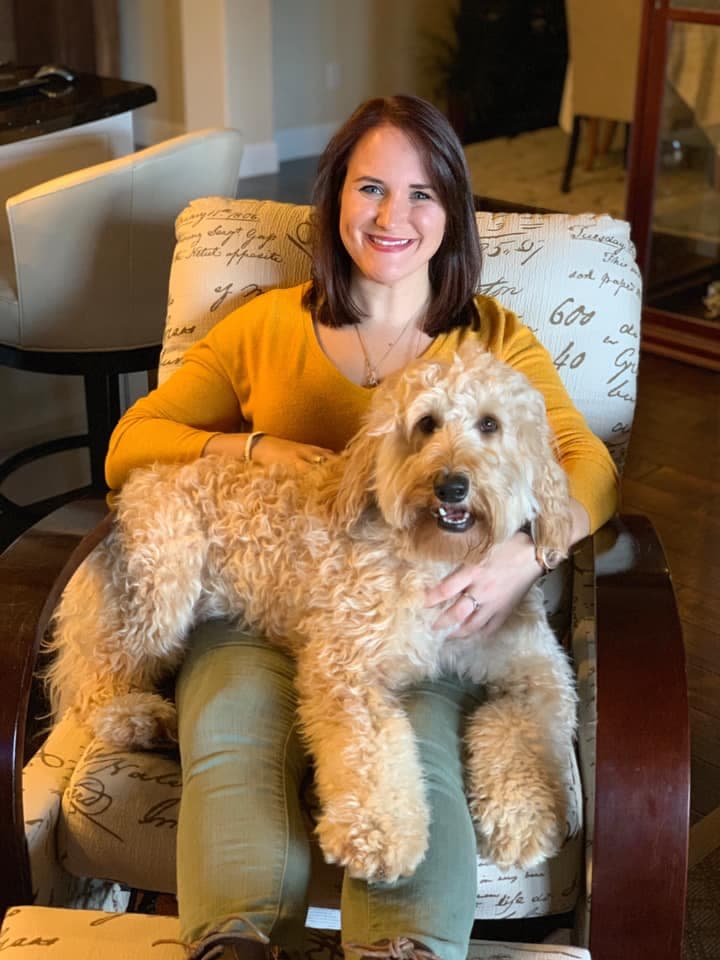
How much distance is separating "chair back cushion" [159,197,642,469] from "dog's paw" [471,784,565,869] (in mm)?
715

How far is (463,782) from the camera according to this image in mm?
1508

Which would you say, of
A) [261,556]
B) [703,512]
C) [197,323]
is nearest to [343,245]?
[197,323]

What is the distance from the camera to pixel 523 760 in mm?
1479

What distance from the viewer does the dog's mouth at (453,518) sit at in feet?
4.74

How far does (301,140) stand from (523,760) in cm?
555

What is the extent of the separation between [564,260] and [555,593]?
0.56 metres

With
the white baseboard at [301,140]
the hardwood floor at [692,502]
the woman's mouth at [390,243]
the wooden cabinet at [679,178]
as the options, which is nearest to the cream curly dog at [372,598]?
the woman's mouth at [390,243]

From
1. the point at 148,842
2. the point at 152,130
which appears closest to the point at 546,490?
the point at 148,842

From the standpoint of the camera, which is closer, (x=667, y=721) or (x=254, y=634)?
Result: (x=667, y=721)

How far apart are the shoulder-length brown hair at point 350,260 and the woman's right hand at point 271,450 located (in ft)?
0.74

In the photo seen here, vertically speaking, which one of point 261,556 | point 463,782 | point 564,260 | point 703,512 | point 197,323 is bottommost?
point 703,512

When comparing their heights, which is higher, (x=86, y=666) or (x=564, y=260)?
(x=564, y=260)

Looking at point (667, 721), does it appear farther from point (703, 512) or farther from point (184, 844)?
point (703, 512)

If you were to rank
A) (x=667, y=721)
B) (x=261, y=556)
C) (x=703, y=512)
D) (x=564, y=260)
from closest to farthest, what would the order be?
(x=667, y=721)
(x=261, y=556)
(x=564, y=260)
(x=703, y=512)
